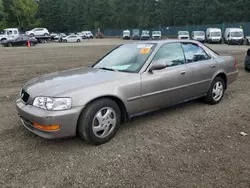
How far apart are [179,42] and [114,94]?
198 cm

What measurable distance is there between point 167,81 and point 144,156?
1.48m

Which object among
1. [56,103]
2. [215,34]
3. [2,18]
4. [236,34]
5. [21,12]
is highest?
[21,12]

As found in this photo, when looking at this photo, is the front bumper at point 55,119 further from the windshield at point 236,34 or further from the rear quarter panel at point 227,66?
the windshield at point 236,34

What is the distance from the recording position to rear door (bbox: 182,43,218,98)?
14.9 feet

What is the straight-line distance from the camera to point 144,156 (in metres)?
3.20

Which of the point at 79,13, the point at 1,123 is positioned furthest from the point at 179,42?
Answer: the point at 79,13

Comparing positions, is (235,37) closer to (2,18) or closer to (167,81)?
(167,81)

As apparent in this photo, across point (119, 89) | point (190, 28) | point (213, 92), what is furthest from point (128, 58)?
point (190, 28)

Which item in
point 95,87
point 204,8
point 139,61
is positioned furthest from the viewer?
point 204,8

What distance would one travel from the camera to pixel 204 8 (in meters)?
57.3

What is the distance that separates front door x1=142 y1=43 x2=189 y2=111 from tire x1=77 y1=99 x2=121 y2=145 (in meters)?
0.59

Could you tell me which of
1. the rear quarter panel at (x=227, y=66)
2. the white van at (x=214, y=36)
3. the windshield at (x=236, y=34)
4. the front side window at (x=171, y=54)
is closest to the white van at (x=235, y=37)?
the windshield at (x=236, y=34)

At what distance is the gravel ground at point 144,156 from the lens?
2.73 meters

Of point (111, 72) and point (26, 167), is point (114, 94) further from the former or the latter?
point (26, 167)
